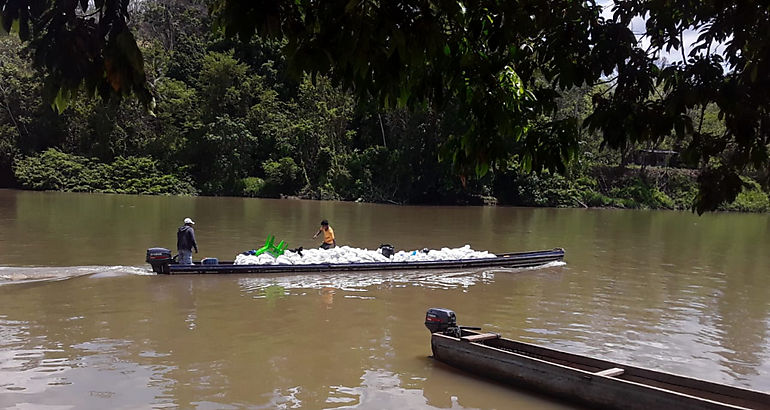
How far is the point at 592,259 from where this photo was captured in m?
17.8

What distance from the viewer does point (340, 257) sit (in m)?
13.6

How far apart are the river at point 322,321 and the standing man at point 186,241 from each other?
47 cm

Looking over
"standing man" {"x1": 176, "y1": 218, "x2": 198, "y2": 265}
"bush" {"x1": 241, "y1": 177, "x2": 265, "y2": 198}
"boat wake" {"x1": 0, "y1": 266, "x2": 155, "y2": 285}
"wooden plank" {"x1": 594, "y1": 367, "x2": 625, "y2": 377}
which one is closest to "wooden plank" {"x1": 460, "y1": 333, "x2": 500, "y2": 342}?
"wooden plank" {"x1": 594, "y1": 367, "x2": 625, "y2": 377}

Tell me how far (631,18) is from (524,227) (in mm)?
23735

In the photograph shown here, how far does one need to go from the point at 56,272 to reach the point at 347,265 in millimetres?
5686

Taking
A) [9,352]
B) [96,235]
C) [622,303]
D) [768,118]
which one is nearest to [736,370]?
[622,303]

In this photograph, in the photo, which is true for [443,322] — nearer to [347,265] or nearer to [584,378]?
[584,378]

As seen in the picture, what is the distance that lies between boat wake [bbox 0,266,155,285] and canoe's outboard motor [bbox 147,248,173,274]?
12.5 inches

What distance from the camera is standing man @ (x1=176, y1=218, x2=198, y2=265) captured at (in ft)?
40.5

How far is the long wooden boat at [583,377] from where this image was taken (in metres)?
5.58

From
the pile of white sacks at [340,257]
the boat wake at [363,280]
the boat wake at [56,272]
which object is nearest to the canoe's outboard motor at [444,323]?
the boat wake at [363,280]

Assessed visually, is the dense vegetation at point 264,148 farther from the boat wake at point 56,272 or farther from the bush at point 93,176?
the boat wake at point 56,272

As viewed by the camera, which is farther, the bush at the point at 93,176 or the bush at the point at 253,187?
the bush at the point at 253,187

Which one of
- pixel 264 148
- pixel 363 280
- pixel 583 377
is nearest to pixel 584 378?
pixel 583 377
